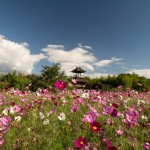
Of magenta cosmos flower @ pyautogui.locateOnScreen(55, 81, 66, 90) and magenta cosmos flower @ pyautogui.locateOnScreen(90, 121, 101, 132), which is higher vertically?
magenta cosmos flower @ pyautogui.locateOnScreen(55, 81, 66, 90)

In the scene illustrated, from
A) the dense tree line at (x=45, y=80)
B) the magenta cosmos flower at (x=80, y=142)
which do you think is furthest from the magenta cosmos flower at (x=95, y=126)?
the dense tree line at (x=45, y=80)

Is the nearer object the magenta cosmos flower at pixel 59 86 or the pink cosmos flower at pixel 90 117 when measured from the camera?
the pink cosmos flower at pixel 90 117

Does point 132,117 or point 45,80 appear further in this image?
point 45,80

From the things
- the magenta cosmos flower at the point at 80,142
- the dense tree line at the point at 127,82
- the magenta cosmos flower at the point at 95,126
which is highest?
the dense tree line at the point at 127,82

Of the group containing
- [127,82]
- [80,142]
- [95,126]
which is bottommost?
[80,142]

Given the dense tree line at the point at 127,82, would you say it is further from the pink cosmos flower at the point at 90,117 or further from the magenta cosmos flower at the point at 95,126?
the magenta cosmos flower at the point at 95,126

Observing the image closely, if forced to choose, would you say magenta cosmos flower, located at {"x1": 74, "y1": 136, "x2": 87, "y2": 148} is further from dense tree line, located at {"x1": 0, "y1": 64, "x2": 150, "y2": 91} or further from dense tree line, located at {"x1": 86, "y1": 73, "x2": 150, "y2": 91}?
dense tree line, located at {"x1": 86, "y1": 73, "x2": 150, "y2": 91}

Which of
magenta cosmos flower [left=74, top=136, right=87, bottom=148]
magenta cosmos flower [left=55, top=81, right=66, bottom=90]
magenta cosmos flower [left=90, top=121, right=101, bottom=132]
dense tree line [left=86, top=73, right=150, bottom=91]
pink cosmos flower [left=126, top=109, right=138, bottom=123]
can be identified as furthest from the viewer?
dense tree line [left=86, top=73, right=150, bottom=91]

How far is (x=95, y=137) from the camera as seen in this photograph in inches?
158

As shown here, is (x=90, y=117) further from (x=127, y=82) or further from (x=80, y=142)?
(x=127, y=82)

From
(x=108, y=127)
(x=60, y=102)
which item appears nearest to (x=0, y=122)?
(x=108, y=127)

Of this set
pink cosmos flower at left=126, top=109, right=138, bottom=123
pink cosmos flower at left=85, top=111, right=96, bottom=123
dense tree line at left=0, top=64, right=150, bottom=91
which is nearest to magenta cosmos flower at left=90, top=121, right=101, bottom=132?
pink cosmos flower at left=85, top=111, right=96, bottom=123

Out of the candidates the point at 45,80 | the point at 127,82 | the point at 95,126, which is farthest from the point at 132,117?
the point at 127,82

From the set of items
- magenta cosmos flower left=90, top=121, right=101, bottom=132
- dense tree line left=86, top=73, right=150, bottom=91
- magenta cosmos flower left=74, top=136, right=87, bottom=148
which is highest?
dense tree line left=86, top=73, right=150, bottom=91
